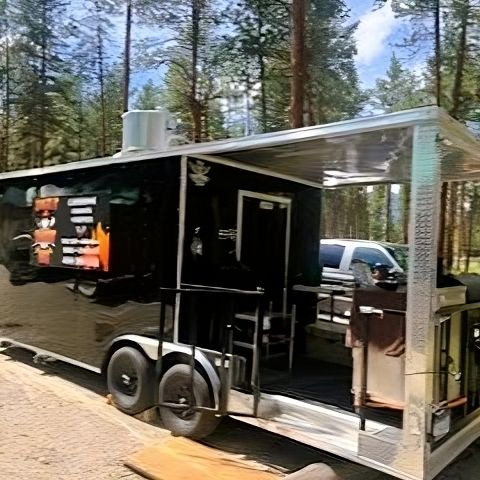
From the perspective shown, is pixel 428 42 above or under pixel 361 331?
above

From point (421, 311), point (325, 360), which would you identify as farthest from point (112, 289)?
point (421, 311)

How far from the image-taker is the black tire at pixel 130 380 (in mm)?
4406

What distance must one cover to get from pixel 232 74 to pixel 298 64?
12.7 ft

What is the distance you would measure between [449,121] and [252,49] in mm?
9986

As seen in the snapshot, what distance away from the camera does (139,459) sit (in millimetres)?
3619

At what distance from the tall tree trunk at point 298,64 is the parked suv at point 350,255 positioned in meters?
2.38

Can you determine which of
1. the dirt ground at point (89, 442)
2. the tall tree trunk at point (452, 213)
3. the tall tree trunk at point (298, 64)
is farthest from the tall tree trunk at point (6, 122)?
the tall tree trunk at point (452, 213)

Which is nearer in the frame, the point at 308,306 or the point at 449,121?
the point at 449,121

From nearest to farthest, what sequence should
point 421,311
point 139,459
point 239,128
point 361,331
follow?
1. point 421,311
2. point 361,331
3. point 139,459
4. point 239,128

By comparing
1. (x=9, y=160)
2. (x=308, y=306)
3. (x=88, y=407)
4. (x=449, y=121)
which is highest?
(x=9, y=160)

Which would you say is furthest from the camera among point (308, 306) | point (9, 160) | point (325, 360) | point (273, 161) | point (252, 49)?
point (9, 160)

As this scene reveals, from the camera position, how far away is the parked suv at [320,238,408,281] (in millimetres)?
8203

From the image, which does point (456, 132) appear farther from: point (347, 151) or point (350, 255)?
point (350, 255)

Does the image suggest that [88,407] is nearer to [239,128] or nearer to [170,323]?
[170,323]
